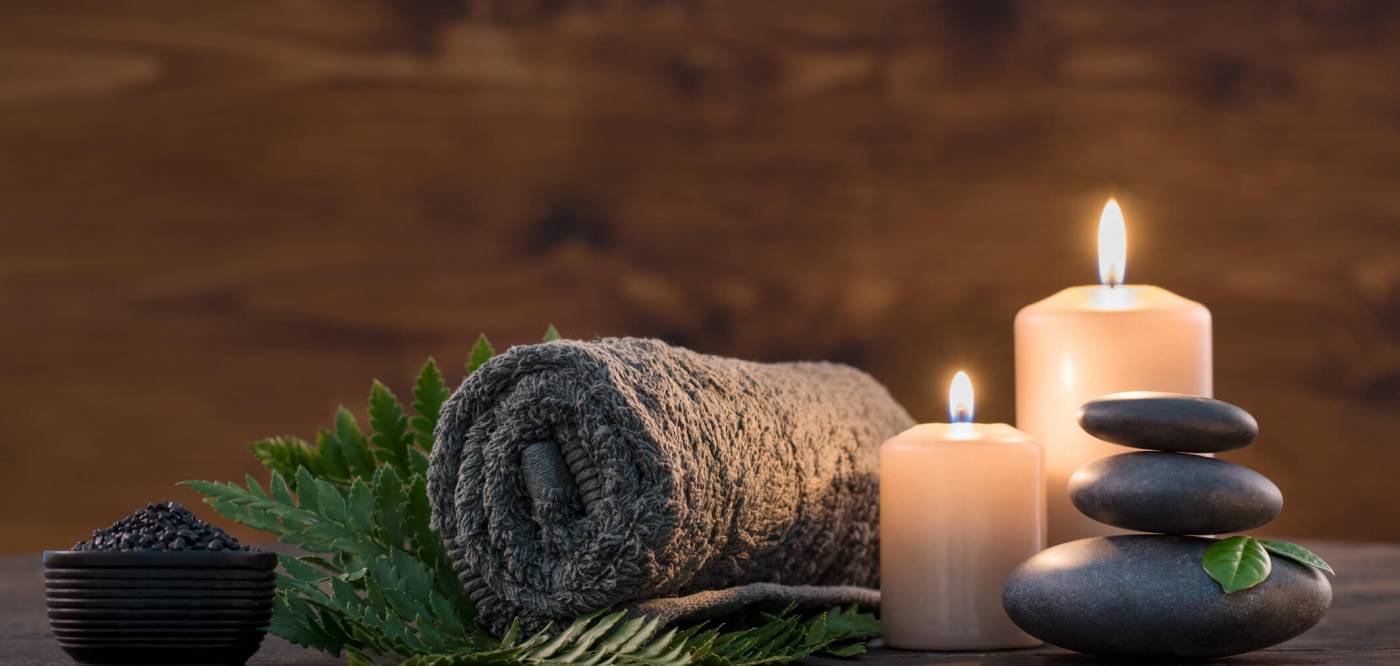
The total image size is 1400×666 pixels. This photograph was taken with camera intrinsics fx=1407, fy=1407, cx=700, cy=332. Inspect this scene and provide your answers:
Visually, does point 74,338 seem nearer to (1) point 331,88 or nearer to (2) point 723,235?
(1) point 331,88

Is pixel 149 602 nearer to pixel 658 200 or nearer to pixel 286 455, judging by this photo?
pixel 286 455

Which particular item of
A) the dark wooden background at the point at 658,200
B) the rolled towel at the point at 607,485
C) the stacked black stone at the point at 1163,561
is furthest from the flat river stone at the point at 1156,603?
the dark wooden background at the point at 658,200

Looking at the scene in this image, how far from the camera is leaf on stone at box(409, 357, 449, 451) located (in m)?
0.64

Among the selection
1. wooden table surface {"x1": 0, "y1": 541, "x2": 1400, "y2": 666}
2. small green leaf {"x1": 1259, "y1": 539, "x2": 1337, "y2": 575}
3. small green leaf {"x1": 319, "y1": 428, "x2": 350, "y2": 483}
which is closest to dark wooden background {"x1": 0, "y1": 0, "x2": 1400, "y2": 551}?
wooden table surface {"x1": 0, "y1": 541, "x2": 1400, "y2": 666}

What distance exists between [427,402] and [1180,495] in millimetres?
324

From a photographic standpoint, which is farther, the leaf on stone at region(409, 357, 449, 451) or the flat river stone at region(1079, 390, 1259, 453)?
the leaf on stone at region(409, 357, 449, 451)

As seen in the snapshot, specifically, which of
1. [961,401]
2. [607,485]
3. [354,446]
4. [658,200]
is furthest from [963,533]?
[658,200]

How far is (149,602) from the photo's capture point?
466 mm

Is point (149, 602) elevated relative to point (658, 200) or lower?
lower

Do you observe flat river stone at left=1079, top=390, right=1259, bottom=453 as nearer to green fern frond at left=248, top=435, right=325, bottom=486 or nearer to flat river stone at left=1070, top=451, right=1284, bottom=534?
flat river stone at left=1070, top=451, right=1284, bottom=534

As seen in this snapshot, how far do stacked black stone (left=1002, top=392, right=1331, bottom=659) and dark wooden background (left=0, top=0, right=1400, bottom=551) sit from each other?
68 cm

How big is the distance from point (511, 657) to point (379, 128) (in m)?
0.87

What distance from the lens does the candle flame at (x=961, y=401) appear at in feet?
2.02

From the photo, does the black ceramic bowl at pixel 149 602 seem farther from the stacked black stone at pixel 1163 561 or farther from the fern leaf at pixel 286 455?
the stacked black stone at pixel 1163 561
